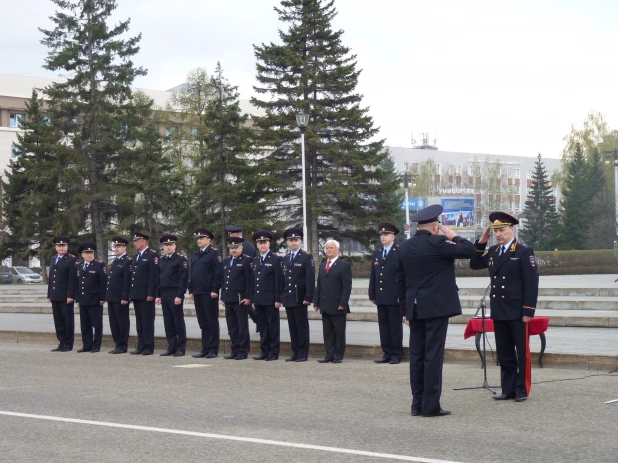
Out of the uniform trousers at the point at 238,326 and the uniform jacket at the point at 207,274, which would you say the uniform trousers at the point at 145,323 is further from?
the uniform trousers at the point at 238,326

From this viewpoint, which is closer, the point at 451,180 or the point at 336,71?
the point at 336,71

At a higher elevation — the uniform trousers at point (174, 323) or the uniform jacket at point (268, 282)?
the uniform jacket at point (268, 282)

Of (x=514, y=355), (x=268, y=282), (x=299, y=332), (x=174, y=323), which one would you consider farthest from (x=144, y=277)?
(x=514, y=355)

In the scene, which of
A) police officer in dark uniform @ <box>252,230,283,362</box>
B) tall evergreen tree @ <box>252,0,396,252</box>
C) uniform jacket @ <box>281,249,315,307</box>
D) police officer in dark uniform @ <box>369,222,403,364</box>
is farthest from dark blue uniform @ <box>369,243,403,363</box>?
tall evergreen tree @ <box>252,0,396,252</box>

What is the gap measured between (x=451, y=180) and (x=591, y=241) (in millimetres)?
36500

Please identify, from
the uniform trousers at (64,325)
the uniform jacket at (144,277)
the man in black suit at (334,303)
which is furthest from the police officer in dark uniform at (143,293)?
the man in black suit at (334,303)

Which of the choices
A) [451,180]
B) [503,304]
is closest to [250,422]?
[503,304]

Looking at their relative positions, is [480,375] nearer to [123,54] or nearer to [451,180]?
[123,54]

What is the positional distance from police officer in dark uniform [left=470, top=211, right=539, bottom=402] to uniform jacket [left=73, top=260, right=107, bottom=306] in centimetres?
891

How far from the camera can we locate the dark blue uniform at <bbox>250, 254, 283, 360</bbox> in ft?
48.5

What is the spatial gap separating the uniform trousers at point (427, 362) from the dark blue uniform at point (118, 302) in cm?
837

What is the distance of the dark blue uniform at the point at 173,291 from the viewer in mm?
15633

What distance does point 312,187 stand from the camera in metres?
50.2

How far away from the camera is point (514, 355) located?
9734 mm
